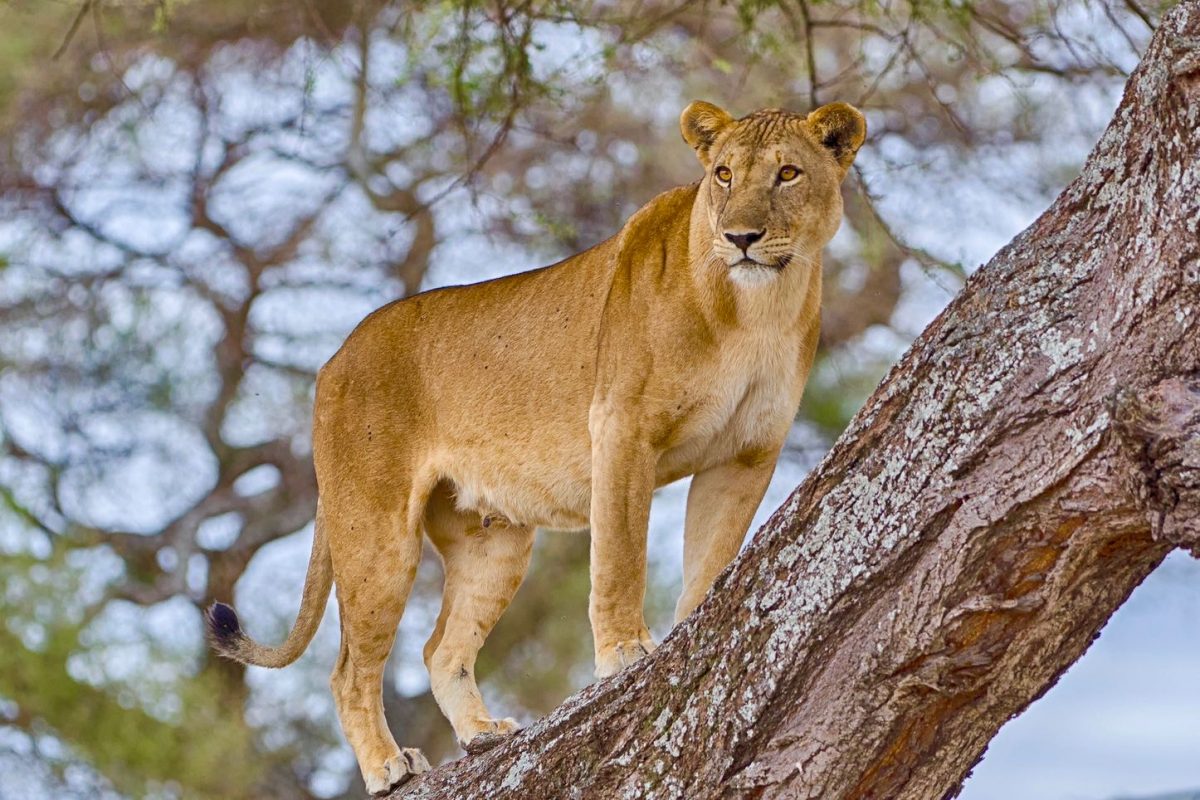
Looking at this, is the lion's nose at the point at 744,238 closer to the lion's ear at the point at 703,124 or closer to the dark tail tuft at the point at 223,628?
the lion's ear at the point at 703,124

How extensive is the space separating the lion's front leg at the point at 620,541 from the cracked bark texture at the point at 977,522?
39.8 inches

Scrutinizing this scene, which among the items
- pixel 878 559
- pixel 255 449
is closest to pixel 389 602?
pixel 878 559

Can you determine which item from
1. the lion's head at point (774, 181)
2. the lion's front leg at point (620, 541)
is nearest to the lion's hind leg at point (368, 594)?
the lion's front leg at point (620, 541)

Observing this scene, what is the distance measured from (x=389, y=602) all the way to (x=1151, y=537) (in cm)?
250

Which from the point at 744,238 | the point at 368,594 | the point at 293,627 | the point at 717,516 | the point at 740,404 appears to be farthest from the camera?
the point at 293,627

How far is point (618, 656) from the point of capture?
3.97 meters

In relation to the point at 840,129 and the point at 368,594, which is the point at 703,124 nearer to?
the point at 840,129

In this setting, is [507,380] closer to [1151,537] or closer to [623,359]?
[623,359]

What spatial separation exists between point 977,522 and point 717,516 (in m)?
1.76

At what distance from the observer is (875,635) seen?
2.68m

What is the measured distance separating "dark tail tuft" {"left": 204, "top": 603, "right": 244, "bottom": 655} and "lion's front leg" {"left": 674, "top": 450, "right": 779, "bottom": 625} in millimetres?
1304

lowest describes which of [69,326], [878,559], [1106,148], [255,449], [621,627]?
[878,559]

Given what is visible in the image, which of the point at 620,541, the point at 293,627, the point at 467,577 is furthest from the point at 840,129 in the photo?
the point at 293,627

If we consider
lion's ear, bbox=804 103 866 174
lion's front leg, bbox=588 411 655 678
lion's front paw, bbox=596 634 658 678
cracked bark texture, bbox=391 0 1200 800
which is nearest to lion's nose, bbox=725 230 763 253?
lion's ear, bbox=804 103 866 174
